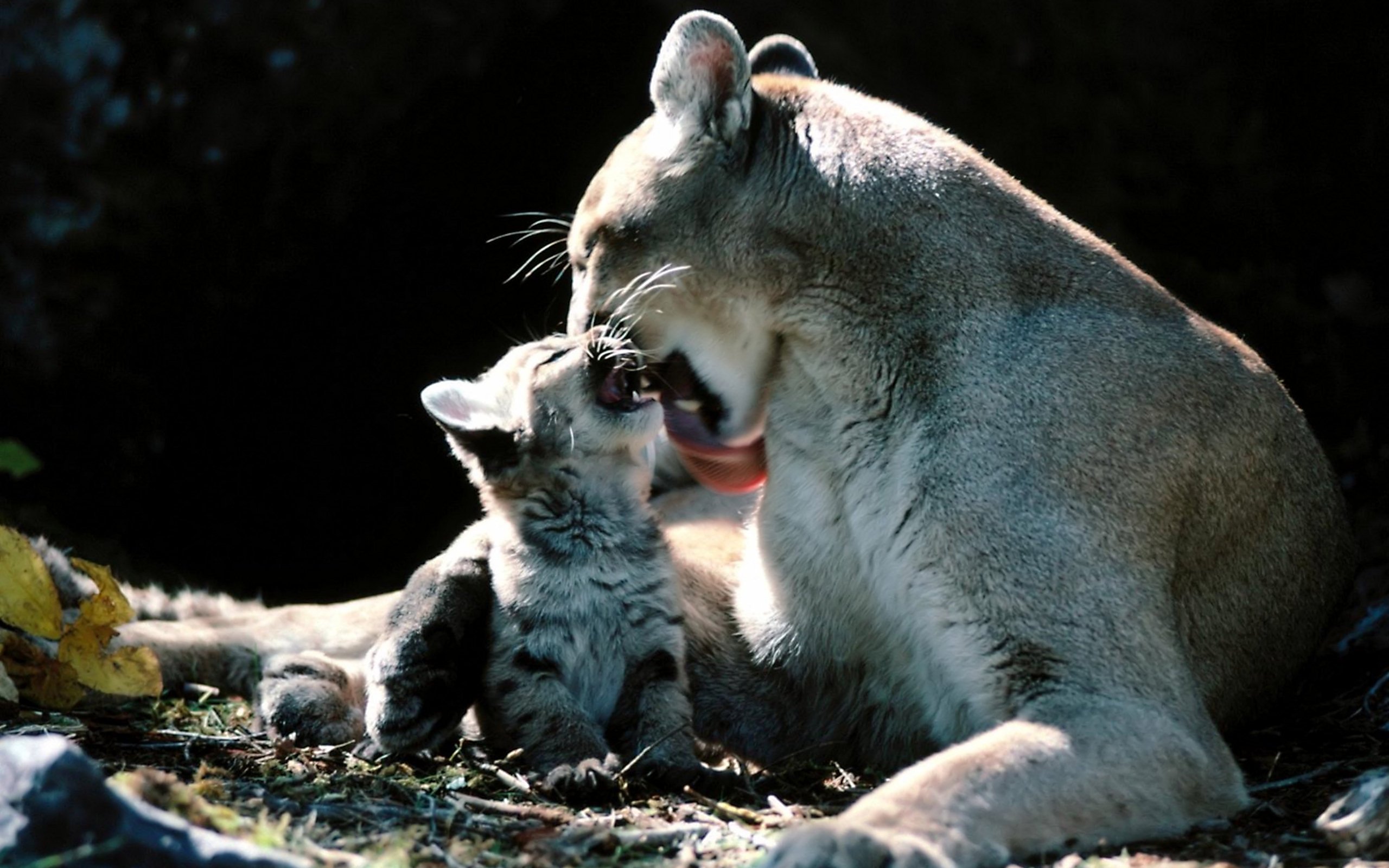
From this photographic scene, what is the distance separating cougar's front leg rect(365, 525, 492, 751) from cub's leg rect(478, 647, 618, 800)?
5.0 inches

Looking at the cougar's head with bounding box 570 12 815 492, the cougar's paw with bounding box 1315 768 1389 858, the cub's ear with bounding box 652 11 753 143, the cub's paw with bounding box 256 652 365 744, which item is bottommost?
the cub's paw with bounding box 256 652 365 744

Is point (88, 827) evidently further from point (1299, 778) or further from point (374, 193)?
point (374, 193)

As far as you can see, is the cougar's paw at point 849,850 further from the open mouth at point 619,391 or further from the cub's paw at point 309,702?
the cub's paw at point 309,702

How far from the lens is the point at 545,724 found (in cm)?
473

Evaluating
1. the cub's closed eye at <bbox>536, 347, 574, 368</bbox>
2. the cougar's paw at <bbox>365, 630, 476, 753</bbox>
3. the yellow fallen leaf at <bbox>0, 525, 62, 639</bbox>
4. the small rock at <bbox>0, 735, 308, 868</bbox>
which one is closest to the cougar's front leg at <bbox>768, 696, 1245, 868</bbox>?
the small rock at <bbox>0, 735, 308, 868</bbox>

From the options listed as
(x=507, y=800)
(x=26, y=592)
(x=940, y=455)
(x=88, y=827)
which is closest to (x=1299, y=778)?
(x=940, y=455)

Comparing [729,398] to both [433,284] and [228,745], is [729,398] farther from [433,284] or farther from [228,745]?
[433,284]

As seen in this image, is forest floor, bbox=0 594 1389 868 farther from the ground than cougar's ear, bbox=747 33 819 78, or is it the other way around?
cougar's ear, bbox=747 33 819 78

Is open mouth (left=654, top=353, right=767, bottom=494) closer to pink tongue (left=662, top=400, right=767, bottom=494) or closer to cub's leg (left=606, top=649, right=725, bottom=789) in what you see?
pink tongue (left=662, top=400, right=767, bottom=494)

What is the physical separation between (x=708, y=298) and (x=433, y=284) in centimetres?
344

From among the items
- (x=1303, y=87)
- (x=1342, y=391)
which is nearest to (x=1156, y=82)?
(x=1303, y=87)

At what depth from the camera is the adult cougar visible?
4.51m

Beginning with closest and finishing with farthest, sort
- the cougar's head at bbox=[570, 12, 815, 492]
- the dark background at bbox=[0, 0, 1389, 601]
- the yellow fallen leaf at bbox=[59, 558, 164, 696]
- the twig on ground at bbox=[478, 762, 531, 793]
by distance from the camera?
the twig on ground at bbox=[478, 762, 531, 793] → the cougar's head at bbox=[570, 12, 815, 492] → the yellow fallen leaf at bbox=[59, 558, 164, 696] → the dark background at bbox=[0, 0, 1389, 601]

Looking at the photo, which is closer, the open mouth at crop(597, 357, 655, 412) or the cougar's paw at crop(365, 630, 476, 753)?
the cougar's paw at crop(365, 630, 476, 753)
